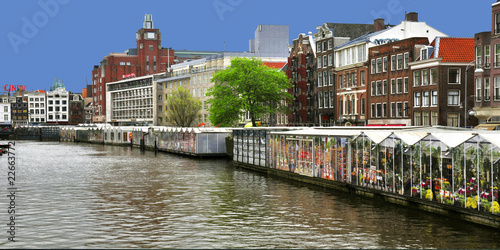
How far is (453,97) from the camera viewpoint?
230ft

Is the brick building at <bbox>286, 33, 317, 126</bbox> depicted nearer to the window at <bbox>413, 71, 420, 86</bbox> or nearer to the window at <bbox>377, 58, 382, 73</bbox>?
the window at <bbox>377, 58, 382, 73</bbox>

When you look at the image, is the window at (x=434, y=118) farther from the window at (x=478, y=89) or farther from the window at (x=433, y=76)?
the window at (x=478, y=89)

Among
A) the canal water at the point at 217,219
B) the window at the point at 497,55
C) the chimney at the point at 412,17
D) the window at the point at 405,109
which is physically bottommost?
the canal water at the point at 217,219

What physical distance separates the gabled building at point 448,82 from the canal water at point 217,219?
114 feet

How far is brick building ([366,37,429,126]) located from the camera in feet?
247

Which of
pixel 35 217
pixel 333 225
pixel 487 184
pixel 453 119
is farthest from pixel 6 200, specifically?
pixel 453 119

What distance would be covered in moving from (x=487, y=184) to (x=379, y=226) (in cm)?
435

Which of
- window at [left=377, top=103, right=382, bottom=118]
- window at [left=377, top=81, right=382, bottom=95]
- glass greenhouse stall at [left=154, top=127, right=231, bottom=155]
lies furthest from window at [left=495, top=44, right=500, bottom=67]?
glass greenhouse stall at [left=154, top=127, right=231, bottom=155]

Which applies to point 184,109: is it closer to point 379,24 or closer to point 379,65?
point 379,24

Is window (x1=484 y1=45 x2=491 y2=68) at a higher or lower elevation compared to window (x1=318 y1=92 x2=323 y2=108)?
higher

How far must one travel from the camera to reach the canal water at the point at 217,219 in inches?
858

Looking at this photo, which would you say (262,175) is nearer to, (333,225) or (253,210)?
(253,210)

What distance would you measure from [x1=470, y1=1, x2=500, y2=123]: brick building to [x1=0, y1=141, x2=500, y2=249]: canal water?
28.6 m

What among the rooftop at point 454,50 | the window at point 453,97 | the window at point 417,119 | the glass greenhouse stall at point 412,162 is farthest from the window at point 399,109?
the glass greenhouse stall at point 412,162
